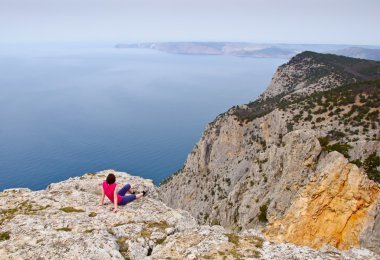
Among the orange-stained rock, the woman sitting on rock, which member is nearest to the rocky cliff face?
the orange-stained rock

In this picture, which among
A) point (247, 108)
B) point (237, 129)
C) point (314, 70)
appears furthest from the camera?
point (314, 70)

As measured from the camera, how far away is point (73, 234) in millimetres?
14219

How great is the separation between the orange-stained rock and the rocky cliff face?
87 mm

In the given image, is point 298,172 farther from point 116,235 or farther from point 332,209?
point 116,235

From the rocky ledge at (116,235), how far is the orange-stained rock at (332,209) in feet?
57.7

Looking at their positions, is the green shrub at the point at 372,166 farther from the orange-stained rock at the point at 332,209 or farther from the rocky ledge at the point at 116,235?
the rocky ledge at the point at 116,235

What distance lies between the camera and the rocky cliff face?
102ft

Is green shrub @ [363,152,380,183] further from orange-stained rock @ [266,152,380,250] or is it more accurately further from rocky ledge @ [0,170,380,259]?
rocky ledge @ [0,170,380,259]

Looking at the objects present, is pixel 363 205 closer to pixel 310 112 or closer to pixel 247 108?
pixel 310 112

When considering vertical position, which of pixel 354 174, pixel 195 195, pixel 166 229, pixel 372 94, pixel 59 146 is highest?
pixel 372 94

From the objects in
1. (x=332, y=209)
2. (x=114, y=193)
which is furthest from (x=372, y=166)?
(x=114, y=193)

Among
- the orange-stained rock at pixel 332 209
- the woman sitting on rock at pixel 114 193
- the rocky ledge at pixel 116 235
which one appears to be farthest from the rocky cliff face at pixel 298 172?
the woman sitting on rock at pixel 114 193

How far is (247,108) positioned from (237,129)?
56.1ft

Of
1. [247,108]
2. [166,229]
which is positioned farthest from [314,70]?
[166,229]
